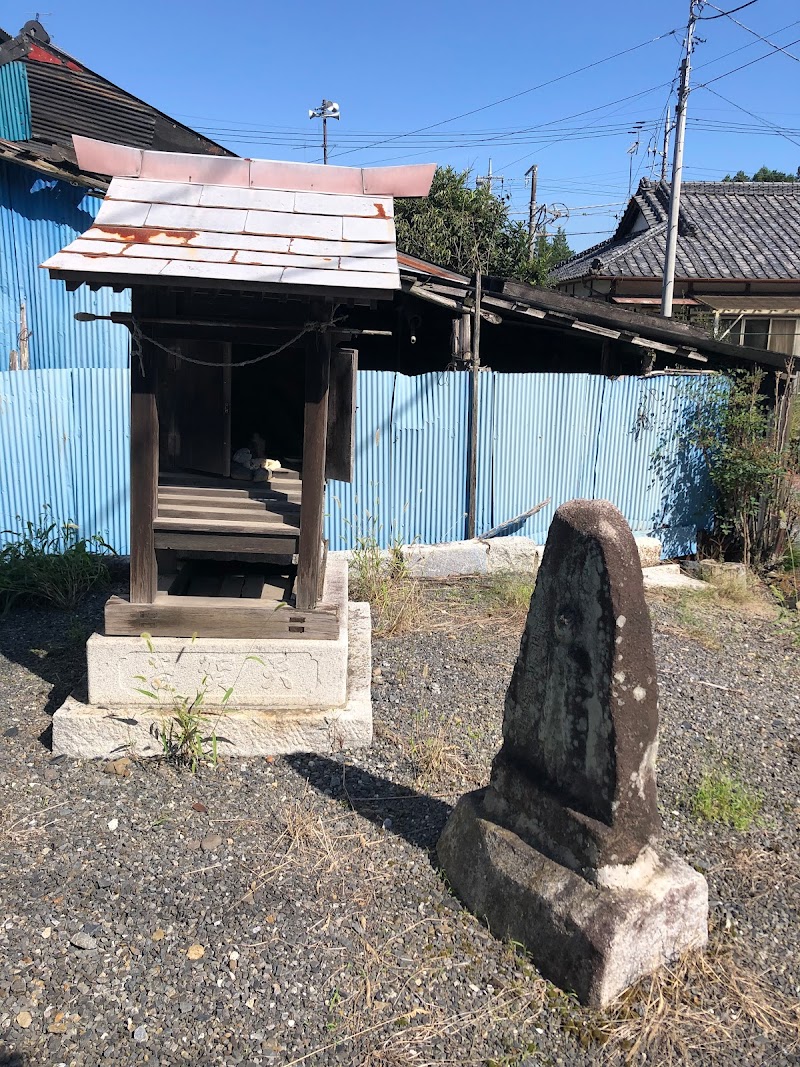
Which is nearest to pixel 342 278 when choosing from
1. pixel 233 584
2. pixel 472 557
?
pixel 233 584

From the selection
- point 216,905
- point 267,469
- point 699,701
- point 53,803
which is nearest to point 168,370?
point 267,469

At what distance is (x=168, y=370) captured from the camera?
4.69 metres

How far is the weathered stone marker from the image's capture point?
283 centimetres

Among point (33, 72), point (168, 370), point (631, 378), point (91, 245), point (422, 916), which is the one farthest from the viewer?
point (33, 72)

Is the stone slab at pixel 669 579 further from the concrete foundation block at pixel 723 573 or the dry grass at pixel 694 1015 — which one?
Answer: the dry grass at pixel 694 1015

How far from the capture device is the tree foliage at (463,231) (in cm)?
1698

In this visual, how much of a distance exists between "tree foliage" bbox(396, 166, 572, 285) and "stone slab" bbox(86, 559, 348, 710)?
1411 cm

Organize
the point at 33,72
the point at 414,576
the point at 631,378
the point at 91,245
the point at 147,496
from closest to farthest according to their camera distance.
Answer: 1. the point at 91,245
2. the point at 147,496
3. the point at 414,576
4. the point at 631,378
5. the point at 33,72

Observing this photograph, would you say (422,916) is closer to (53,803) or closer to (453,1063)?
(453,1063)

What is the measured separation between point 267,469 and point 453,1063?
3.43 metres

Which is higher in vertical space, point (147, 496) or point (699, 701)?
point (147, 496)

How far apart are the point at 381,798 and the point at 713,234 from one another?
67.5 ft

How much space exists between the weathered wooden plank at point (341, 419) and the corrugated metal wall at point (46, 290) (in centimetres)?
490

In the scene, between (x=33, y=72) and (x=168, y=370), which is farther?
(x=33, y=72)
